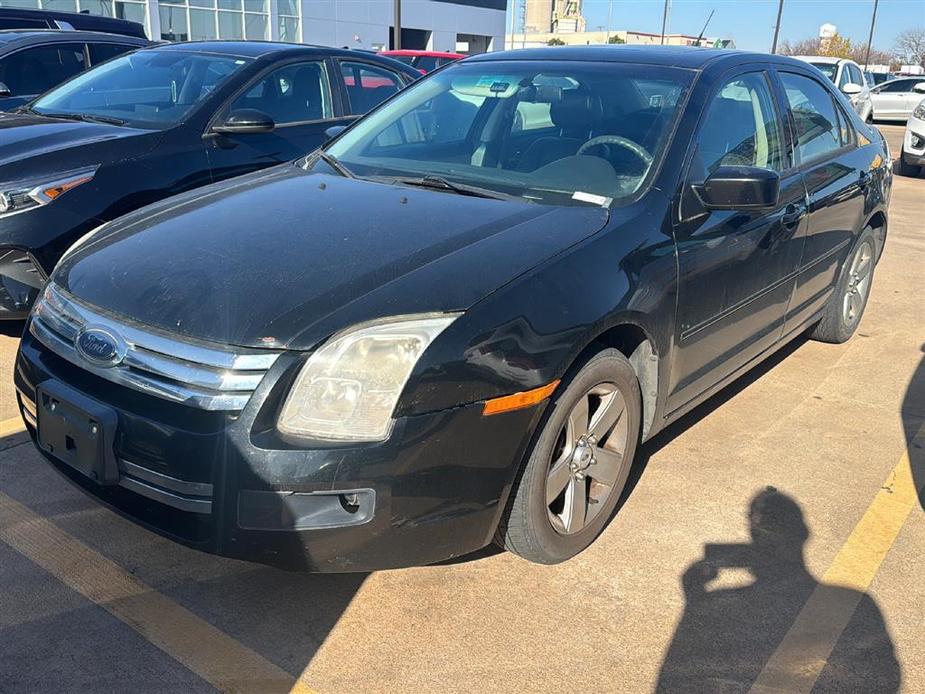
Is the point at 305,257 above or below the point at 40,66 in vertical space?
below

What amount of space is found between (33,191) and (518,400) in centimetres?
321

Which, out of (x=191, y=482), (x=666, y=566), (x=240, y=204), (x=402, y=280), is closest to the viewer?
(x=191, y=482)

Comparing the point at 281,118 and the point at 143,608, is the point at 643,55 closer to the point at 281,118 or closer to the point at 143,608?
the point at 281,118

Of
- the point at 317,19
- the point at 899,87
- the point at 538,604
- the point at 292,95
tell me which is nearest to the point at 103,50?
the point at 292,95

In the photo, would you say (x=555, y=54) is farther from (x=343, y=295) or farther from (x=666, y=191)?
(x=343, y=295)

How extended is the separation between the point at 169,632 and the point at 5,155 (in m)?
3.17

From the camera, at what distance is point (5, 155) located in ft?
15.0

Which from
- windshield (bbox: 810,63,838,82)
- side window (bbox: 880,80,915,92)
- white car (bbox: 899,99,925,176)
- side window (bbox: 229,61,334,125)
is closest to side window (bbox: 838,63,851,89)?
windshield (bbox: 810,63,838,82)

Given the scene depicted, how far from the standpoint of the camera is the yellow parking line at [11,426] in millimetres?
3742

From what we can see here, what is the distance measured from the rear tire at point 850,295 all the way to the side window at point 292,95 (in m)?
3.52

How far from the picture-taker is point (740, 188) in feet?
10.4

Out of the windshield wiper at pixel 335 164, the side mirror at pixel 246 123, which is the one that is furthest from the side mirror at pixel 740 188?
the side mirror at pixel 246 123

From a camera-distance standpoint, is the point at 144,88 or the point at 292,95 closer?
the point at 144,88

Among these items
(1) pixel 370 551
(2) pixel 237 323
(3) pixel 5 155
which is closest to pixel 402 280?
(2) pixel 237 323
